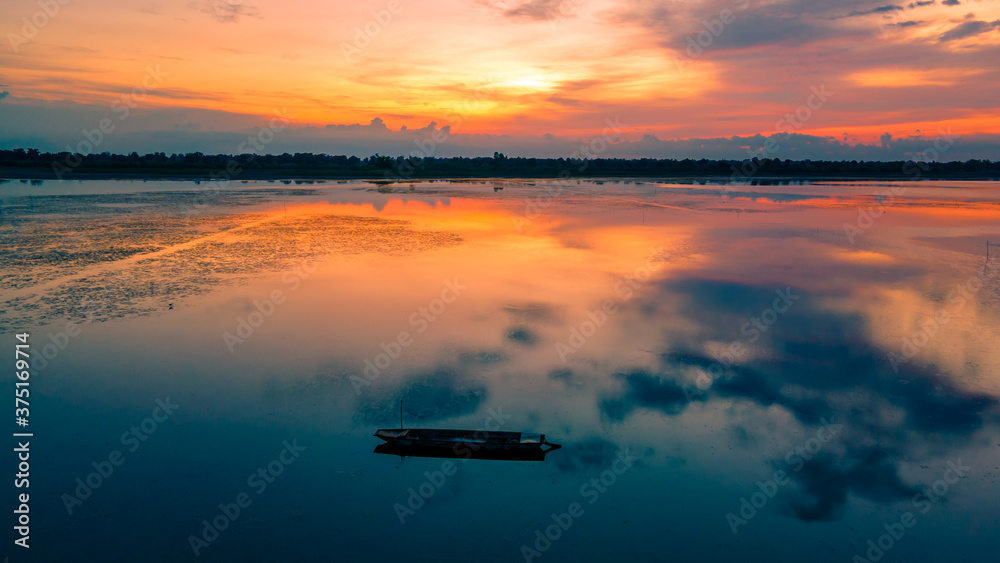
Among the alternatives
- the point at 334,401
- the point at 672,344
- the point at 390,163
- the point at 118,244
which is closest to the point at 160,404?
the point at 334,401

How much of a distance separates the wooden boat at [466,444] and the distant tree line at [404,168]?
85.9 meters

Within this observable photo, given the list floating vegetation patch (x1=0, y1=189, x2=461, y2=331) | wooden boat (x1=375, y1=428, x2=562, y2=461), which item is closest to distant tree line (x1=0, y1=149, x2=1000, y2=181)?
floating vegetation patch (x1=0, y1=189, x2=461, y2=331)

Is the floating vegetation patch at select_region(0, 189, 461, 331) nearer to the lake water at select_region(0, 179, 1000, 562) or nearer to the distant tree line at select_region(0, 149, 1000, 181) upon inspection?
the lake water at select_region(0, 179, 1000, 562)

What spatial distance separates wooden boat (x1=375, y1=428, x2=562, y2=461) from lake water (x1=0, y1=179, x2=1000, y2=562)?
16cm

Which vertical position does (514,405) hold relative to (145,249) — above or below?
below

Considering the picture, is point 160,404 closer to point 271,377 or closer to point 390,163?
point 271,377

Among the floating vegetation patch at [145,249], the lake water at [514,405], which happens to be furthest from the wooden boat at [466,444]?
the floating vegetation patch at [145,249]

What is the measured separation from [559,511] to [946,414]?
22.7ft

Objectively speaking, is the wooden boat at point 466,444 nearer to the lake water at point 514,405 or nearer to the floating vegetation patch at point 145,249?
the lake water at point 514,405

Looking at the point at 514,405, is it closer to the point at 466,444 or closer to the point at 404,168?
the point at 466,444

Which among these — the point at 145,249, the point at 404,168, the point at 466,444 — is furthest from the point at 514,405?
the point at 404,168

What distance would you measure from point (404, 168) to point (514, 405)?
391 feet

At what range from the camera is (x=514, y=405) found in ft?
31.1

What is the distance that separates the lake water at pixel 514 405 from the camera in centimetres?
668
